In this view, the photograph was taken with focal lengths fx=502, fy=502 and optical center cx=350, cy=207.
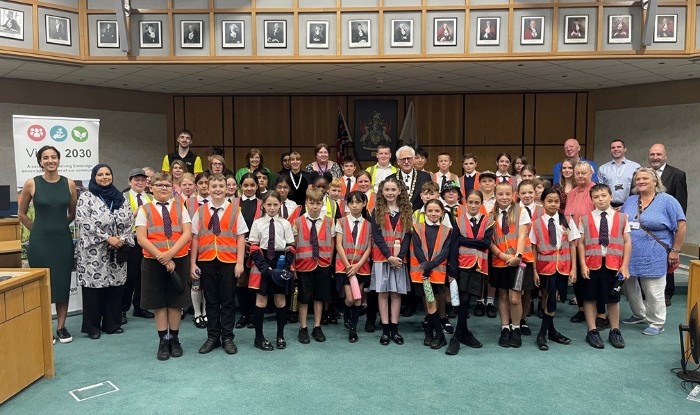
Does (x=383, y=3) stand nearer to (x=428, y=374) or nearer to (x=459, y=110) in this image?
(x=459, y=110)

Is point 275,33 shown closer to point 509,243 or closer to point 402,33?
point 402,33

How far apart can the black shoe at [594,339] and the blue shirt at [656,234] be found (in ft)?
2.77

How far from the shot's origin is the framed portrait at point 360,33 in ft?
22.3

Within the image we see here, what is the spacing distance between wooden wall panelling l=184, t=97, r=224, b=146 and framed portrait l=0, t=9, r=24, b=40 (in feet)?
13.1

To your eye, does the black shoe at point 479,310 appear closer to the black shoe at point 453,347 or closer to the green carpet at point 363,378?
the green carpet at point 363,378

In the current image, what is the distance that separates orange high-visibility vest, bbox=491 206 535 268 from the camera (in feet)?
14.1

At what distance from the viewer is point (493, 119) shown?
10.2m

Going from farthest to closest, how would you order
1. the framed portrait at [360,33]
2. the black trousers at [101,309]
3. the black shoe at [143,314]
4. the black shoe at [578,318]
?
the framed portrait at [360,33] < the black shoe at [143,314] < the black shoe at [578,318] < the black trousers at [101,309]

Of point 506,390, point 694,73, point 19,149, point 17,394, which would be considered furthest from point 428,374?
point 694,73

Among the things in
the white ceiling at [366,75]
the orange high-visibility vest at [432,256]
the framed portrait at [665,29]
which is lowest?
the orange high-visibility vest at [432,256]

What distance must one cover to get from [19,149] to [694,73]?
9298 mm

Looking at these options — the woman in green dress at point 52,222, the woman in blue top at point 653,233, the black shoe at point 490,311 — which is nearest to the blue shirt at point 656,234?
the woman in blue top at point 653,233

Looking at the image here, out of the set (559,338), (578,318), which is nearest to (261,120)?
(578,318)

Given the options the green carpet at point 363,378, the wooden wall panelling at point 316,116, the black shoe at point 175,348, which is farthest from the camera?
the wooden wall panelling at point 316,116
